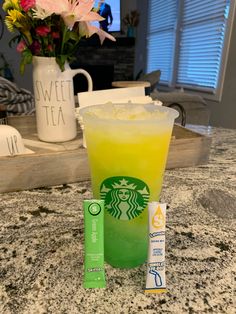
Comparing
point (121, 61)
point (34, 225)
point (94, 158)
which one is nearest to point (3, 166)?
point (34, 225)

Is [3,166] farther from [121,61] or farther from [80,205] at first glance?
[121,61]

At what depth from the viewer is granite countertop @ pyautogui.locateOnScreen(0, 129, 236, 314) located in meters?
0.33

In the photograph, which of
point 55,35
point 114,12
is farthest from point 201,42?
point 55,35

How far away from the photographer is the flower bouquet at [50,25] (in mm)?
619

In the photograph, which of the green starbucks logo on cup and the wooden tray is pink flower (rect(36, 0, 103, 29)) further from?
the green starbucks logo on cup

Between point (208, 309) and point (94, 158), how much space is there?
23 centimetres

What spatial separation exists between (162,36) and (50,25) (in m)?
3.99

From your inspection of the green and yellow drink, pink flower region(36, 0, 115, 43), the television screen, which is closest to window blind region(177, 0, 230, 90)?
the television screen

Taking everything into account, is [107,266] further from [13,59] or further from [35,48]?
[13,59]

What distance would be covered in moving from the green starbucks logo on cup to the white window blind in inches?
121

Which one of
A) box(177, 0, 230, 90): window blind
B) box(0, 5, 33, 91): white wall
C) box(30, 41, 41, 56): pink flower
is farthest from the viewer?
box(0, 5, 33, 91): white wall

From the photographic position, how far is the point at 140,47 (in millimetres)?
4996

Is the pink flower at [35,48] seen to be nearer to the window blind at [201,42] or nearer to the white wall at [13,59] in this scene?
the window blind at [201,42]

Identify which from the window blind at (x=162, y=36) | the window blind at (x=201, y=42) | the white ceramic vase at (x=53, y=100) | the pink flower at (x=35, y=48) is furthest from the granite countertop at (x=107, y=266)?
the window blind at (x=162, y=36)
